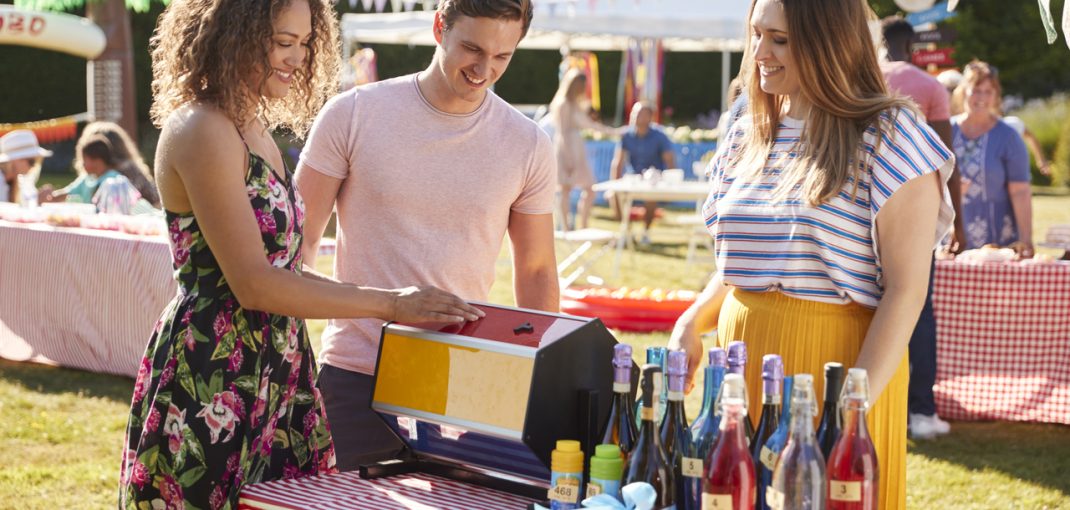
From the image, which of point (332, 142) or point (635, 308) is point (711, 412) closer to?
point (332, 142)

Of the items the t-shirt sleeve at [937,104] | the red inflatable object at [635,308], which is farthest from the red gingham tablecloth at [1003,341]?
the red inflatable object at [635,308]

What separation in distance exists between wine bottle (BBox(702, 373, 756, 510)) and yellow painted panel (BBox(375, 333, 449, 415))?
0.49 metres

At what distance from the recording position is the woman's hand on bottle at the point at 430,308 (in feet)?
6.14

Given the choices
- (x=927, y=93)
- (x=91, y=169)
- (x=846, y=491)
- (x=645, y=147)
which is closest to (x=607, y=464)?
(x=846, y=491)

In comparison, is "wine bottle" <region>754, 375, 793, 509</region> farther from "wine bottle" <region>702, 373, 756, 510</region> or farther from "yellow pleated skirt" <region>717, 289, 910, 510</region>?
"yellow pleated skirt" <region>717, 289, 910, 510</region>

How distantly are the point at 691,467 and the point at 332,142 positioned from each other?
3.53 ft

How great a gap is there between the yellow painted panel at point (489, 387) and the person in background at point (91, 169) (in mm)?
5398

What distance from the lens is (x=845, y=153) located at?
1942mm

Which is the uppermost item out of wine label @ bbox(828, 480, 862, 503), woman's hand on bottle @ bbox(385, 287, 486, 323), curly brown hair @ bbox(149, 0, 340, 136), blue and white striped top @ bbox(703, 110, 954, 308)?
curly brown hair @ bbox(149, 0, 340, 136)

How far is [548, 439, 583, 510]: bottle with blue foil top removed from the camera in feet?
5.40

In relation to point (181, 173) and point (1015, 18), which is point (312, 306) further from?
point (1015, 18)

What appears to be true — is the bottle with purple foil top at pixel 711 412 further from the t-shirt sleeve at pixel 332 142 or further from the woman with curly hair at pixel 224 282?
the t-shirt sleeve at pixel 332 142

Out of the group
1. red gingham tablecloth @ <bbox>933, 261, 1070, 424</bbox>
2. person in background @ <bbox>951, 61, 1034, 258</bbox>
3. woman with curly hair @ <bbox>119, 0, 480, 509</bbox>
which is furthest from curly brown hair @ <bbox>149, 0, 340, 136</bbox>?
person in background @ <bbox>951, 61, 1034, 258</bbox>

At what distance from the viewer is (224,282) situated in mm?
1951
